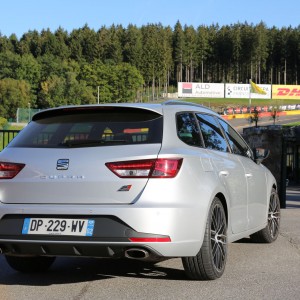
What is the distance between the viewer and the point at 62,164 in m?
4.82

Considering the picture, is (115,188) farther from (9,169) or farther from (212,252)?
(212,252)

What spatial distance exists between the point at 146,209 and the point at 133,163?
41 cm

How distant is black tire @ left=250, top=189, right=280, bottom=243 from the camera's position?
7504 millimetres

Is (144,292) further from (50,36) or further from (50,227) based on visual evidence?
(50,36)

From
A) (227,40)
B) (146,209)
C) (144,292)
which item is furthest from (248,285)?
(227,40)

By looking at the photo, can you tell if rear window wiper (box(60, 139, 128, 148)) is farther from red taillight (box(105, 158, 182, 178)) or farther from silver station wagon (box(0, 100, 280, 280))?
red taillight (box(105, 158, 182, 178))

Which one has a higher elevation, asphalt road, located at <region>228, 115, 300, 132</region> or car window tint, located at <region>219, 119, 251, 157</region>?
car window tint, located at <region>219, 119, 251, 157</region>

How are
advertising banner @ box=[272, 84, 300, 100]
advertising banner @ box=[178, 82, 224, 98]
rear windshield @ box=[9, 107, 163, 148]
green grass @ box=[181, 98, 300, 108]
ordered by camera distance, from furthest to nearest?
advertising banner @ box=[272, 84, 300, 100]
advertising banner @ box=[178, 82, 224, 98]
green grass @ box=[181, 98, 300, 108]
rear windshield @ box=[9, 107, 163, 148]

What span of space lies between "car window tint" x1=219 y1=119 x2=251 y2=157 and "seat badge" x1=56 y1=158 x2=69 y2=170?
225 cm

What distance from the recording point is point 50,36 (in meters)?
176

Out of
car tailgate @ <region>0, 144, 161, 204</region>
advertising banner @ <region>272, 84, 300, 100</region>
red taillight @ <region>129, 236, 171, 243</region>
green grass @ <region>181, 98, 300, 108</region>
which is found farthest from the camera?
advertising banner @ <region>272, 84, 300, 100</region>

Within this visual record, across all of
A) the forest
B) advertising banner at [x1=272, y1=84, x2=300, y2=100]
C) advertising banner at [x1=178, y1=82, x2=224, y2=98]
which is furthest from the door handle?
the forest

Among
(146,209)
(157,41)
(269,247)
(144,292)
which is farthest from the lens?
(157,41)

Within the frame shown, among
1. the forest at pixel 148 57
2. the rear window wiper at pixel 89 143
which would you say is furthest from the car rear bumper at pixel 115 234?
the forest at pixel 148 57
